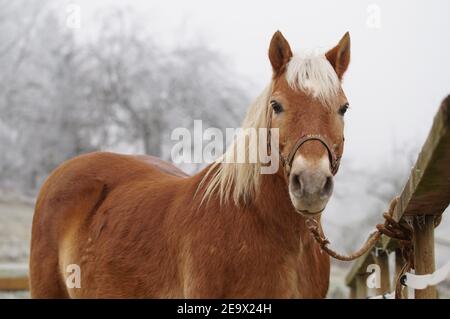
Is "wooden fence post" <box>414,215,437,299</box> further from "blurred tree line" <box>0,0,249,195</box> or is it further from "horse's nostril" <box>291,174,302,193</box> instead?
"blurred tree line" <box>0,0,249,195</box>

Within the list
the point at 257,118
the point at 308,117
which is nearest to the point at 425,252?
the point at 308,117

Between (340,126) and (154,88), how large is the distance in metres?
15.8

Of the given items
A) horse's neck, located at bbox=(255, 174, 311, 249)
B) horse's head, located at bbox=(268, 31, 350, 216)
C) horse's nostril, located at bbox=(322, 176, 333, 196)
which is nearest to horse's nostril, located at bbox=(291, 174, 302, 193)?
horse's head, located at bbox=(268, 31, 350, 216)

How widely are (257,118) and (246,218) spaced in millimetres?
536

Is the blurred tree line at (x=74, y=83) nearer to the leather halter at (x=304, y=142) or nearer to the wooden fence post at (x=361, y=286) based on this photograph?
the wooden fence post at (x=361, y=286)

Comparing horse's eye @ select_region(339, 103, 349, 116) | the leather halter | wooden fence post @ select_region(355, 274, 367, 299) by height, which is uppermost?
horse's eye @ select_region(339, 103, 349, 116)

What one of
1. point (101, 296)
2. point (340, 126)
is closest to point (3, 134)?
point (101, 296)

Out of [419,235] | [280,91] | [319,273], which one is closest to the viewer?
[419,235]

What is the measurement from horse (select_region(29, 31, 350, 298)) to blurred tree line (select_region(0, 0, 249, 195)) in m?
13.8

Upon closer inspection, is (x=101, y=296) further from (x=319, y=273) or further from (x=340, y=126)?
(x=340, y=126)

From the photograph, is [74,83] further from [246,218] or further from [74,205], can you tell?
[246,218]

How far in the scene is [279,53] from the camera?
2.83 meters

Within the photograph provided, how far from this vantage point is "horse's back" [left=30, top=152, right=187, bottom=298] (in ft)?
12.0
